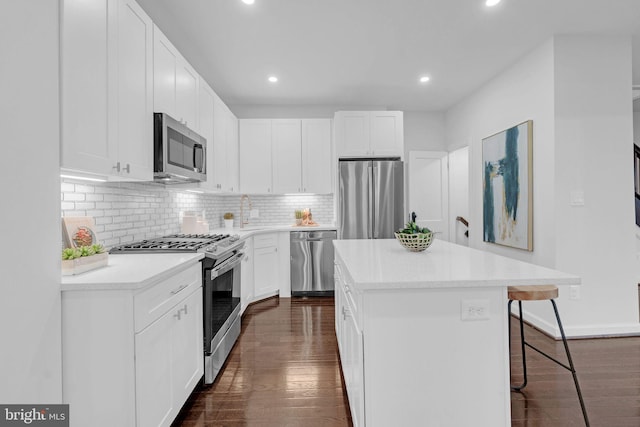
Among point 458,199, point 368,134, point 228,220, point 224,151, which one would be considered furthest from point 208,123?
point 458,199

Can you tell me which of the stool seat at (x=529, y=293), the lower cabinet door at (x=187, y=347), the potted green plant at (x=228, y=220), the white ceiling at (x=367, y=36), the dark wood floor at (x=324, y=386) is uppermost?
the white ceiling at (x=367, y=36)

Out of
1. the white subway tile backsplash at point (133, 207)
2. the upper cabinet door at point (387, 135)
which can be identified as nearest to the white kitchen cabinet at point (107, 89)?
the white subway tile backsplash at point (133, 207)

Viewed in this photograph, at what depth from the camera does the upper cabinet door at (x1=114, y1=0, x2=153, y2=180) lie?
1.78m

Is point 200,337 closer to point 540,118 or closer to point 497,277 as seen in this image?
point 497,277

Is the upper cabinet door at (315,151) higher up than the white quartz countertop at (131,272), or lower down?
higher up

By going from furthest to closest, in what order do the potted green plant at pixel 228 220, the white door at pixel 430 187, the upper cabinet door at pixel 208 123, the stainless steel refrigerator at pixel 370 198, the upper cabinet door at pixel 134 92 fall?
1. the white door at pixel 430 187
2. the potted green plant at pixel 228 220
3. the stainless steel refrigerator at pixel 370 198
4. the upper cabinet door at pixel 208 123
5. the upper cabinet door at pixel 134 92

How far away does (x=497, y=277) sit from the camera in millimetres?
1320

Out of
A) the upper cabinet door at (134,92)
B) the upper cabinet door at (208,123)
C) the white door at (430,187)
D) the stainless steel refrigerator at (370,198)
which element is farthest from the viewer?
the white door at (430,187)

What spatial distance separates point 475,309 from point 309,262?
3051 millimetres

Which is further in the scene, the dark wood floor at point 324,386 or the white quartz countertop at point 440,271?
the dark wood floor at point 324,386

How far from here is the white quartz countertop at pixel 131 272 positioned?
1.34 m

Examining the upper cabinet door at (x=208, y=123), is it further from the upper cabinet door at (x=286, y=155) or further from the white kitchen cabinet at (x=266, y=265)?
the upper cabinet door at (x=286, y=155)

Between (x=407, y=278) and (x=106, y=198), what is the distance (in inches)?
81.2

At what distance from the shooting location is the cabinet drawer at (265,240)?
3.97 meters
